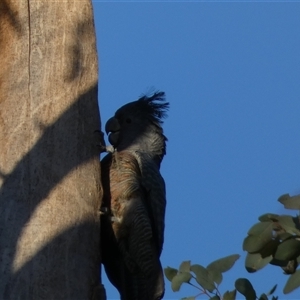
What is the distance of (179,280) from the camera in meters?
2.50

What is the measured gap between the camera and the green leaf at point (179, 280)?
250 cm

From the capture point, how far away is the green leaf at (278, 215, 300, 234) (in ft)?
7.30

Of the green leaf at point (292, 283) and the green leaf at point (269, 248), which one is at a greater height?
the green leaf at point (269, 248)

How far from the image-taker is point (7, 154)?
11.0 feet

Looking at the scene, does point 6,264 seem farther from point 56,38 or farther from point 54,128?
point 56,38

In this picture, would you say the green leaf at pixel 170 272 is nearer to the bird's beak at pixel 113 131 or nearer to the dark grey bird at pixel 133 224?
the dark grey bird at pixel 133 224

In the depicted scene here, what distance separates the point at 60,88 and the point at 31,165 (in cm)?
43

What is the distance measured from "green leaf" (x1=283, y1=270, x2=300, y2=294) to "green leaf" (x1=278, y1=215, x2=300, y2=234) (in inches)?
4.8

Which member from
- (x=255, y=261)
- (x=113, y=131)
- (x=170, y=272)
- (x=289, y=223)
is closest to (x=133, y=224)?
(x=113, y=131)

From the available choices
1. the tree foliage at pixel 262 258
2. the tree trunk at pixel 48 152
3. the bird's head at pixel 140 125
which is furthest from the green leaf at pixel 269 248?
the bird's head at pixel 140 125

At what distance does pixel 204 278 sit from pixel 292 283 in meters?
0.37

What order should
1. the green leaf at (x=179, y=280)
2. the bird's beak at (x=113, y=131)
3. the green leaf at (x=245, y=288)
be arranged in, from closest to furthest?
1. the green leaf at (x=245, y=288)
2. the green leaf at (x=179, y=280)
3. the bird's beak at (x=113, y=131)

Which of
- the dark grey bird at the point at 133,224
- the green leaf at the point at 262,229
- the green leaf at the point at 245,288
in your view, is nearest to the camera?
the green leaf at the point at 262,229

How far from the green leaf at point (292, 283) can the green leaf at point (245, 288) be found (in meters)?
0.18
